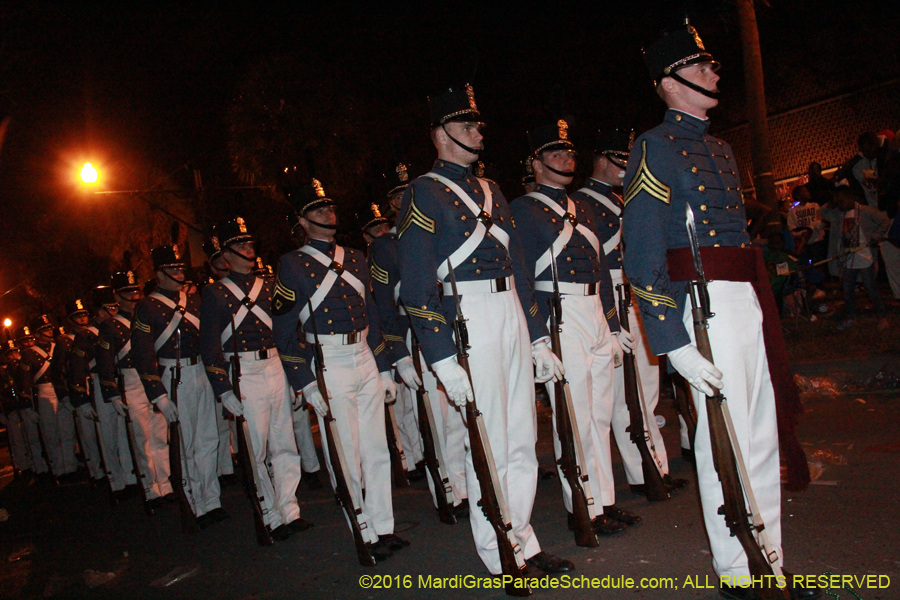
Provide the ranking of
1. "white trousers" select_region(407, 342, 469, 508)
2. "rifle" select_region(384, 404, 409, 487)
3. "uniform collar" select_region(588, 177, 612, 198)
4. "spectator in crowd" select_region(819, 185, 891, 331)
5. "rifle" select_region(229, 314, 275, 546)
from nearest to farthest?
"white trousers" select_region(407, 342, 469, 508) → "uniform collar" select_region(588, 177, 612, 198) → "rifle" select_region(229, 314, 275, 546) → "rifle" select_region(384, 404, 409, 487) → "spectator in crowd" select_region(819, 185, 891, 331)

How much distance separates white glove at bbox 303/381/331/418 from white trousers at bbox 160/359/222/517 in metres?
2.52

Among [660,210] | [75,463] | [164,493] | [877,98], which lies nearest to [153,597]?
[164,493]

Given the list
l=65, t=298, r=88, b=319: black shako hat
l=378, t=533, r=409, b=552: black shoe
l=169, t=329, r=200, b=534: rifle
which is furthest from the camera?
l=65, t=298, r=88, b=319: black shako hat

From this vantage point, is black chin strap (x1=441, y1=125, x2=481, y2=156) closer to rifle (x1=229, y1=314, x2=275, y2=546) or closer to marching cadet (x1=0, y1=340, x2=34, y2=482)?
rifle (x1=229, y1=314, x2=275, y2=546)

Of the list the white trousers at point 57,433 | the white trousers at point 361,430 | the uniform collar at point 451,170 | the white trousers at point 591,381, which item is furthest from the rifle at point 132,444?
the uniform collar at point 451,170

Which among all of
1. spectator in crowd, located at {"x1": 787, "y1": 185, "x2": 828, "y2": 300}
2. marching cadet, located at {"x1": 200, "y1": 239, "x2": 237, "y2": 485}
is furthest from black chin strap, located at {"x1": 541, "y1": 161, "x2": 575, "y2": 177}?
spectator in crowd, located at {"x1": 787, "y1": 185, "x2": 828, "y2": 300}

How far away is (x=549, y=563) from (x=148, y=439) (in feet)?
20.3

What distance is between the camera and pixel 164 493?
8945 mm

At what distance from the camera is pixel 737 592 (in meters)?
3.58

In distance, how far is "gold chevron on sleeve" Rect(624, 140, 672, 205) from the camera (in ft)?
11.8

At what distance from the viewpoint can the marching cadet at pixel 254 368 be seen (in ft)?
21.2

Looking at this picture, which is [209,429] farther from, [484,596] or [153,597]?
[484,596]

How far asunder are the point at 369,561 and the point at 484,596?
116cm

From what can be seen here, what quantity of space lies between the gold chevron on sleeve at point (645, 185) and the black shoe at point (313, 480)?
584 centimetres
